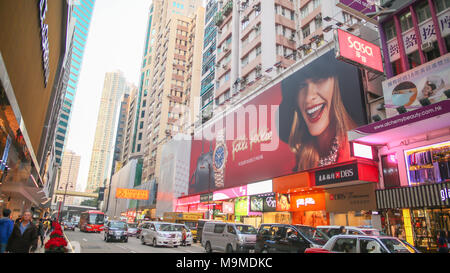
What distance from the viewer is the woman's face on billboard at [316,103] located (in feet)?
72.7

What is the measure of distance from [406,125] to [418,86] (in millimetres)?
2664

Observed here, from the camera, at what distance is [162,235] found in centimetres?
1886

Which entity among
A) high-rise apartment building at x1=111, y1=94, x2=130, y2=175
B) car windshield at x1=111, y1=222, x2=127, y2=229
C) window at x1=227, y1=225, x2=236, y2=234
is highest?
high-rise apartment building at x1=111, y1=94, x2=130, y2=175

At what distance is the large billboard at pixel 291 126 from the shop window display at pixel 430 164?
3729mm

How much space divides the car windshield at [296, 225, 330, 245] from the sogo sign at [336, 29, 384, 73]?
10.7m

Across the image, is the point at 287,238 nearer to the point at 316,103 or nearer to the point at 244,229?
the point at 244,229

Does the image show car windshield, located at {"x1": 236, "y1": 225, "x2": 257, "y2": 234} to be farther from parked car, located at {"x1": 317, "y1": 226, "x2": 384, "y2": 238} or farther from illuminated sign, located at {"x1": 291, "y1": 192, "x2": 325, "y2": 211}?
illuminated sign, located at {"x1": 291, "y1": 192, "x2": 325, "y2": 211}

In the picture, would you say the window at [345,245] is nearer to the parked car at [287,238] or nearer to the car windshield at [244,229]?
the parked car at [287,238]

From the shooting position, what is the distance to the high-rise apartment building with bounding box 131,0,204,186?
242ft

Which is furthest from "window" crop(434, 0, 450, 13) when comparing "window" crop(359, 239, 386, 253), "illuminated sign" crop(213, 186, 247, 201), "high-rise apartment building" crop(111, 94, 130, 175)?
"high-rise apartment building" crop(111, 94, 130, 175)

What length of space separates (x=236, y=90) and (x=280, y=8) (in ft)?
40.6

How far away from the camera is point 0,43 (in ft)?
23.9

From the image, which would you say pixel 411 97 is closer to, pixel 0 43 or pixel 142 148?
pixel 0 43
